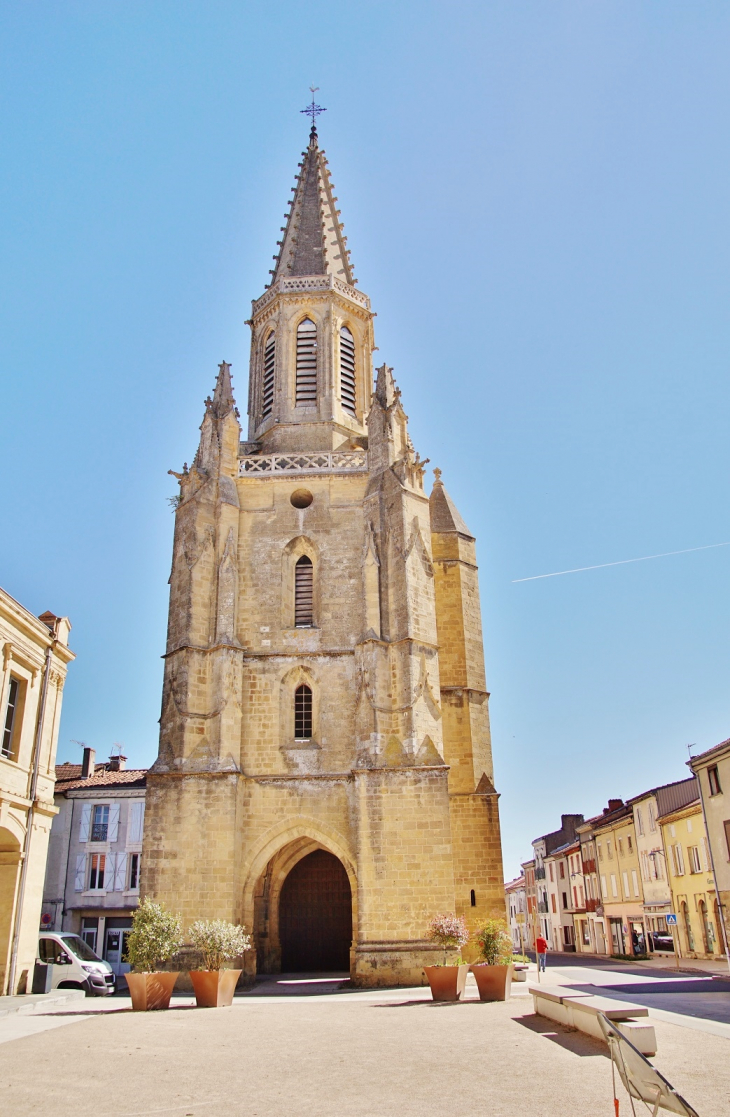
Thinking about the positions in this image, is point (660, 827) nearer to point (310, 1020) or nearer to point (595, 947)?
point (595, 947)

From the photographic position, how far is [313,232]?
106 feet

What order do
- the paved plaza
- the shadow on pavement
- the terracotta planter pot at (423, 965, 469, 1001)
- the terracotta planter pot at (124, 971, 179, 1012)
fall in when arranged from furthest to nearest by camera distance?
the terracotta planter pot at (423, 965, 469, 1001)
the terracotta planter pot at (124, 971, 179, 1012)
the shadow on pavement
the paved plaza

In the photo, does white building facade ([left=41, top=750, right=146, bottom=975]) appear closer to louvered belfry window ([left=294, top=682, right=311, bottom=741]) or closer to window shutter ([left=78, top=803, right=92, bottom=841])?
window shutter ([left=78, top=803, right=92, bottom=841])

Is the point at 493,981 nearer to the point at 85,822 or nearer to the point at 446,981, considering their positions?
the point at 446,981

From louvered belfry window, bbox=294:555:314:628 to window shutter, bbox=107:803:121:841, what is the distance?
41.6 ft

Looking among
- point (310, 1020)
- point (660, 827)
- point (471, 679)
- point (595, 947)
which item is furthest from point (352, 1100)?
point (595, 947)

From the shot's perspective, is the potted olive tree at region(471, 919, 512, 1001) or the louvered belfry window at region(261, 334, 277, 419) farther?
the louvered belfry window at region(261, 334, 277, 419)

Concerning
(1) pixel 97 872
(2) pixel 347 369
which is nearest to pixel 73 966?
(1) pixel 97 872

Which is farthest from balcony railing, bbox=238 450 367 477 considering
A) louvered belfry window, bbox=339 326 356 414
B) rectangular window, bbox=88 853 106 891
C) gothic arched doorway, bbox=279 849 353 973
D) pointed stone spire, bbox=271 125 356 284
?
rectangular window, bbox=88 853 106 891

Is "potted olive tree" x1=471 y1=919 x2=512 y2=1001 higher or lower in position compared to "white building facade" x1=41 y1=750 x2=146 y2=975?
lower

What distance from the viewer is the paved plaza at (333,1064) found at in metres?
6.78

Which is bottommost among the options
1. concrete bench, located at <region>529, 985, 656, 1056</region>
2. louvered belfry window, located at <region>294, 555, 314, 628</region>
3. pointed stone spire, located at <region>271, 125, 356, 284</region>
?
concrete bench, located at <region>529, 985, 656, 1056</region>

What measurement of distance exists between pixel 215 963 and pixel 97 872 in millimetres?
17609

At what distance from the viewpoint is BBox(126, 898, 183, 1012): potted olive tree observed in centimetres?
1458
